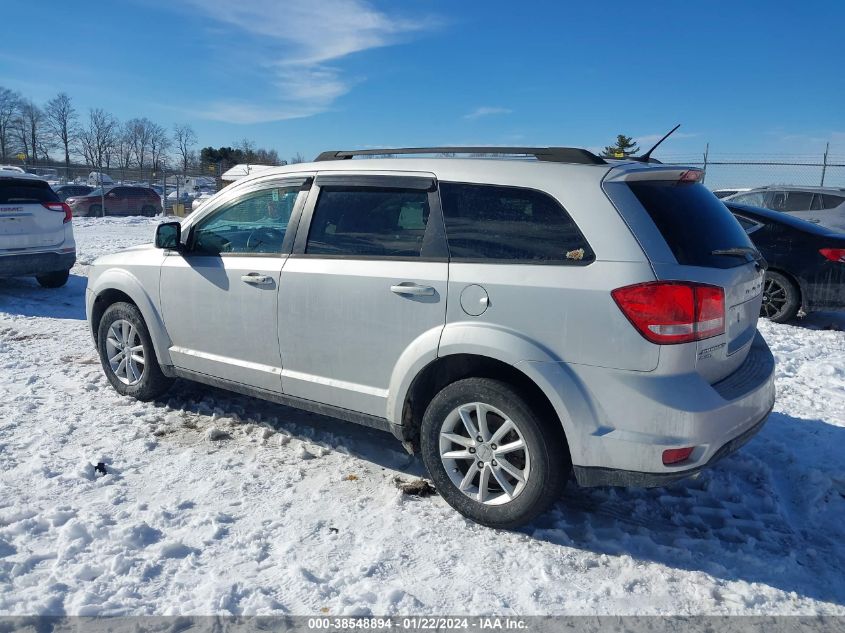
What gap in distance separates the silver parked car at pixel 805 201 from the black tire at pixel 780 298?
4.25m

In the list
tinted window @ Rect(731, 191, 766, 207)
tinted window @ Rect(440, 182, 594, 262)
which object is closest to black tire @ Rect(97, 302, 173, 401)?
tinted window @ Rect(440, 182, 594, 262)

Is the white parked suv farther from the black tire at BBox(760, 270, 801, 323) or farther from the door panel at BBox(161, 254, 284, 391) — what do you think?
the black tire at BBox(760, 270, 801, 323)

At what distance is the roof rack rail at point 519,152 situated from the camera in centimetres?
335

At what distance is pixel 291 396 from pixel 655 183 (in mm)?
2425

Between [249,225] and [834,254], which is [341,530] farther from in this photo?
[834,254]

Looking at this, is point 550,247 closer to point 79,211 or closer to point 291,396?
point 291,396

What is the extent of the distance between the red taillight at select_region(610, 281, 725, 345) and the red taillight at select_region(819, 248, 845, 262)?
603 centimetres

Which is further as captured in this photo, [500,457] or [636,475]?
[500,457]

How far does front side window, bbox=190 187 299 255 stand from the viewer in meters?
4.21

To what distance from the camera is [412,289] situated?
3445 mm

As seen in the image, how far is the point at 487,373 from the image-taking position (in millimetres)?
3359

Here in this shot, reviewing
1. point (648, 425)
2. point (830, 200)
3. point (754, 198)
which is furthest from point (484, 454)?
point (830, 200)

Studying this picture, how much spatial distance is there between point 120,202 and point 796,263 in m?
30.2

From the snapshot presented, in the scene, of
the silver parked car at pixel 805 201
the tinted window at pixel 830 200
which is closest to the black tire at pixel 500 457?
the silver parked car at pixel 805 201
